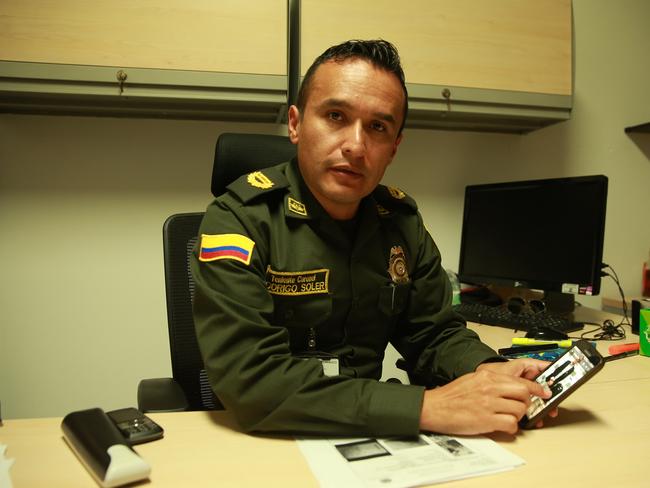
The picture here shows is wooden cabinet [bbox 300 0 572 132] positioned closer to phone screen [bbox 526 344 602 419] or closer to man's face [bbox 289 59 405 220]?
man's face [bbox 289 59 405 220]

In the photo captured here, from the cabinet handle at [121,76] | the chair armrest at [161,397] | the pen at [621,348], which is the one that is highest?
the cabinet handle at [121,76]

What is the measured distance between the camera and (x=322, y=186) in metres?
1.05

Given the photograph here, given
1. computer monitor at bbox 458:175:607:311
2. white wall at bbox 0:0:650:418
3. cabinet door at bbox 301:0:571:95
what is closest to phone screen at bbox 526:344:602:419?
computer monitor at bbox 458:175:607:311

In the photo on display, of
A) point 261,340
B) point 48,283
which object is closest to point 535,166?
point 261,340

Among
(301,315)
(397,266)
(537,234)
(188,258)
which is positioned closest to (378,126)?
(397,266)

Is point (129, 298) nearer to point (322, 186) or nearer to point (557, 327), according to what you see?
point (322, 186)

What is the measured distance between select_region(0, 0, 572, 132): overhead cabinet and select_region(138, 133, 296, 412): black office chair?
1.17 feet

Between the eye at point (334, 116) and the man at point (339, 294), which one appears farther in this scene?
the eye at point (334, 116)

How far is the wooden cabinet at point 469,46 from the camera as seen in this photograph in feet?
5.19

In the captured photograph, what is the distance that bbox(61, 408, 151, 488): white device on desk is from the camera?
0.61m

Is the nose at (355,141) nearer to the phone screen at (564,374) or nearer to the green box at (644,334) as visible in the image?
the phone screen at (564,374)

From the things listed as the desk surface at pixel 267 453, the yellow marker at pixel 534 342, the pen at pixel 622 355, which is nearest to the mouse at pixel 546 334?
the yellow marker at pixel 534 342

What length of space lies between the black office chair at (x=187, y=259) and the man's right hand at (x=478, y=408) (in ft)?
2.04

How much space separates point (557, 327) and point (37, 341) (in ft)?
6.11
